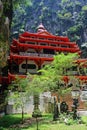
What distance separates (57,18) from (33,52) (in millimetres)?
36036

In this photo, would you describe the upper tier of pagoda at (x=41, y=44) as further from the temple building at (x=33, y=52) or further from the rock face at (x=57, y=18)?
the rock face at (x=57, y=18)

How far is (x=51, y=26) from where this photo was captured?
7444cm

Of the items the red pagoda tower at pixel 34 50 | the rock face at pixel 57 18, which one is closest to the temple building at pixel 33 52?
the red pagoda tower at pixel 34 50

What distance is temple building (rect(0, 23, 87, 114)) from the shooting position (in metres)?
38.1

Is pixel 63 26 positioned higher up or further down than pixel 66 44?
higher up

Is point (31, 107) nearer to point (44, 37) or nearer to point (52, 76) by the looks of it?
point (52, 76)

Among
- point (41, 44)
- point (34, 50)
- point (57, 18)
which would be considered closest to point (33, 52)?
point (34, 50)

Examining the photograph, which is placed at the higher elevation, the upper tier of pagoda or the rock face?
the rock face

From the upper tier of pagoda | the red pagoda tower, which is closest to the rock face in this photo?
the upper tier of pagoda

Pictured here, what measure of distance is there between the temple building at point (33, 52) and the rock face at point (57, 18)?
70.9 ft

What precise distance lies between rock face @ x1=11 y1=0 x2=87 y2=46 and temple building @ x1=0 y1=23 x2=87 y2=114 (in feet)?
70.9

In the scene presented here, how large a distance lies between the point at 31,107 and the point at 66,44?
700 inches

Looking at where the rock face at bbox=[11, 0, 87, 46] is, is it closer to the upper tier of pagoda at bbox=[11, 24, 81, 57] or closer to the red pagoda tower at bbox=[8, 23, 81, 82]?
the upper tier of pagoda at bbox=[11, 24, 81, 57]

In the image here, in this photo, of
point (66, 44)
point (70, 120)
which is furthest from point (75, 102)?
point (66, 44)
